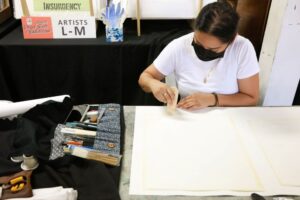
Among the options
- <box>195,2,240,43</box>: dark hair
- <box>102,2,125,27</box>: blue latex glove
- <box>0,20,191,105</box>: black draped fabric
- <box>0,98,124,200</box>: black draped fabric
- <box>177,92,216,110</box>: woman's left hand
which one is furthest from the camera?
<box>0,20,191,105</box>: black draped fabric

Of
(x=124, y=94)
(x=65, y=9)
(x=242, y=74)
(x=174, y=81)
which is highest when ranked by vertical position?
(x=65, y=9)

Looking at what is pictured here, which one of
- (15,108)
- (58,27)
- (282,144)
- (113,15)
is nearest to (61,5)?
(58,27)

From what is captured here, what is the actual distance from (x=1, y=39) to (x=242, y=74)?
1.47 meters

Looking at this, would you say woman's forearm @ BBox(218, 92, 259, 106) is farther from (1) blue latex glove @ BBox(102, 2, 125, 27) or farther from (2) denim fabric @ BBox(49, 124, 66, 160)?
(1) blue latex glove @ BBox(102, 2, 125, 27)

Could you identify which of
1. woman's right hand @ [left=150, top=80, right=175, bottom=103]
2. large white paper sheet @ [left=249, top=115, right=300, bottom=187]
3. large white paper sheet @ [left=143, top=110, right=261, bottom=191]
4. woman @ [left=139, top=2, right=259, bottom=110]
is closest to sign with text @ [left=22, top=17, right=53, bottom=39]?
woman @ [left=139, top=2, right=259, bottom=110]

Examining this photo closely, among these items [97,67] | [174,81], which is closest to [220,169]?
[174,81]

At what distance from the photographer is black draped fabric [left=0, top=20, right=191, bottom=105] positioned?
177 centimetres

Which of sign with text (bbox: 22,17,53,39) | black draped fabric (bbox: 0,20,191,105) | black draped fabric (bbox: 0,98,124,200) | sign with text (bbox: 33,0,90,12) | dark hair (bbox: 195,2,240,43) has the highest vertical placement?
dark hair (bbox: 195,2,240,43)

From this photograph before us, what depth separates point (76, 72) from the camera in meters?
1.86

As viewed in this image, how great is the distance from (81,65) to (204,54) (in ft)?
2.99

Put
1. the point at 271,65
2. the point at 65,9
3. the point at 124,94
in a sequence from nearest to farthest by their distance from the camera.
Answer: the point at 271,65 → the point at 65,9 → the point at 124,94

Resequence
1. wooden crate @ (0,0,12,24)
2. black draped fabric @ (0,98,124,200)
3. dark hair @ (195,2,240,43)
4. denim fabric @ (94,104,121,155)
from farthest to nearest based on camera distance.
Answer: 1. wooden crate @ (0,0,12,24)
2. dark hair @ (195,2,240,43)
3. denim fabric @ (94,104,121,155)
4. black draped fabric @ (0,98,124,200)

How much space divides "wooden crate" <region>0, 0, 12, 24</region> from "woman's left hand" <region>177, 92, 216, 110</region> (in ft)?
5.03

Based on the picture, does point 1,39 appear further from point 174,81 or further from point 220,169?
point 220,169
